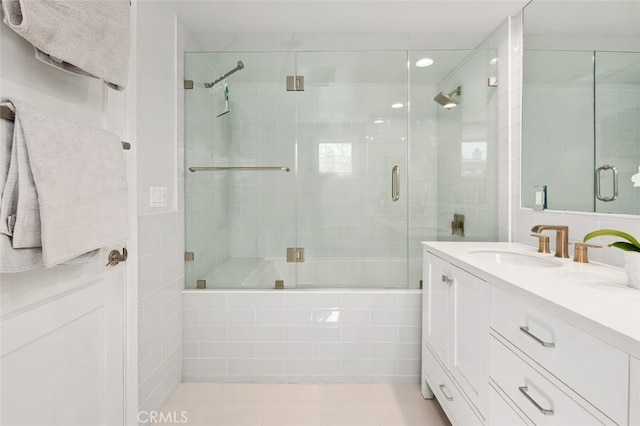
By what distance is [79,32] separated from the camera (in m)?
1.05

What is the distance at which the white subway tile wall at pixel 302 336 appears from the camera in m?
2.21

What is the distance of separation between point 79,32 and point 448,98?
2103 mm

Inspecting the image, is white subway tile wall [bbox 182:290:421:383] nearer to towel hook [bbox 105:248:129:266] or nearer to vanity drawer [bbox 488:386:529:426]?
towel hook [bbox 105:248:129:266]

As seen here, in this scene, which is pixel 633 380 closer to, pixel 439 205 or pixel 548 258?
pixel 548 258

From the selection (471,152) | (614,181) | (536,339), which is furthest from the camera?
(471,152)

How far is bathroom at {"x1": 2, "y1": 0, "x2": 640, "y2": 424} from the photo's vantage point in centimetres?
191

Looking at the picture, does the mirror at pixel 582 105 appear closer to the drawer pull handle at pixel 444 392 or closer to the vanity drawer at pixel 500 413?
the vanity drawer at pixel 500 413

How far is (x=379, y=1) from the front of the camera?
209 cm

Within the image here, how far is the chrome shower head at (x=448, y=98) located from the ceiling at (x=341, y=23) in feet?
1.53

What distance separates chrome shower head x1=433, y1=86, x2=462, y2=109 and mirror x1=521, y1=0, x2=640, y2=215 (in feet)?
1.40

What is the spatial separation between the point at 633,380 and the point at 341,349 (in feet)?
5.59

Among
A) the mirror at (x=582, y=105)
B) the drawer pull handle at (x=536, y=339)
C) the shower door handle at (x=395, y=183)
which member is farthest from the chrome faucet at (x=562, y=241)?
the shower door handle at (x=395, y=183)

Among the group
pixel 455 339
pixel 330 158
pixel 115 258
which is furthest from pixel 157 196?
pixel 455 339

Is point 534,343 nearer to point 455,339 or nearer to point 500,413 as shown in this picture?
point 500,413
